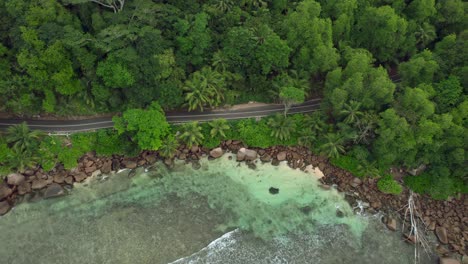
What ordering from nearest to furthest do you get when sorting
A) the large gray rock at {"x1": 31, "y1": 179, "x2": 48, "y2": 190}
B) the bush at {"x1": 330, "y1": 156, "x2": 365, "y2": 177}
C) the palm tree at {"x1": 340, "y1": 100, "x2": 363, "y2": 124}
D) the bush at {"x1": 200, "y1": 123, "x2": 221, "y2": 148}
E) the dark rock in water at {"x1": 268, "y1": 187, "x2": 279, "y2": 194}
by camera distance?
the large gray rock at {"x1": 31, "y1": 179, "x2": 48, "y2": 190}
the palm tree at {"x1": 340, "y1": 100, "x2": 363, "y2": 124}
the dark rock in water at {"x1": 268, "y1": 187, "x2": 279, "y2": 194}
the bush at {"x1": 330, "y1": 156, "x2": 365, "y2": 177}
the bush at {"x1": 200, "y1": 123, "x2": 221, "y2": 148}

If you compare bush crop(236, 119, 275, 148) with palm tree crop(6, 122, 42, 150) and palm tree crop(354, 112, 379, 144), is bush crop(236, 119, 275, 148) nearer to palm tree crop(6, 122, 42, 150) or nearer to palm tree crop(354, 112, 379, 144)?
palm tree crop(354, 112, 379, 144)

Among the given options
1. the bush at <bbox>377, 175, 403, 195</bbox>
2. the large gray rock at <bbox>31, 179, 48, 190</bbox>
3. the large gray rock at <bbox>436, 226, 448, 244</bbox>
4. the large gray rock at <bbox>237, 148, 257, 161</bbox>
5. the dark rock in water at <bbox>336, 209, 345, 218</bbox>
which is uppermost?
the large gray rock at <bbox>237, 148, 257, 161</bbox>

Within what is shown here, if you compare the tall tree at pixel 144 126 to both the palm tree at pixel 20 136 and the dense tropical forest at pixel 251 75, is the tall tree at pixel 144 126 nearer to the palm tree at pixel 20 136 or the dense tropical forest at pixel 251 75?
the dense tropical forest at pixel 251 75

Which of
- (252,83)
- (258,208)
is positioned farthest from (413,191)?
(252,83)

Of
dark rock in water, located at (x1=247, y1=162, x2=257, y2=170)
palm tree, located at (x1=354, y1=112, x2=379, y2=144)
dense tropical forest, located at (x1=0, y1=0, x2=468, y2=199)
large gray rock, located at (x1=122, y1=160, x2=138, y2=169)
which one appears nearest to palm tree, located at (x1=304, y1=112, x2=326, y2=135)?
dense tropical forest, located at (x1=0, y1=0, x2=468, y2=199)

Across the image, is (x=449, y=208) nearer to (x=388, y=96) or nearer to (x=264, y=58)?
(x=388, y=96)

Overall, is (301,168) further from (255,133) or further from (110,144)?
(110,144)
